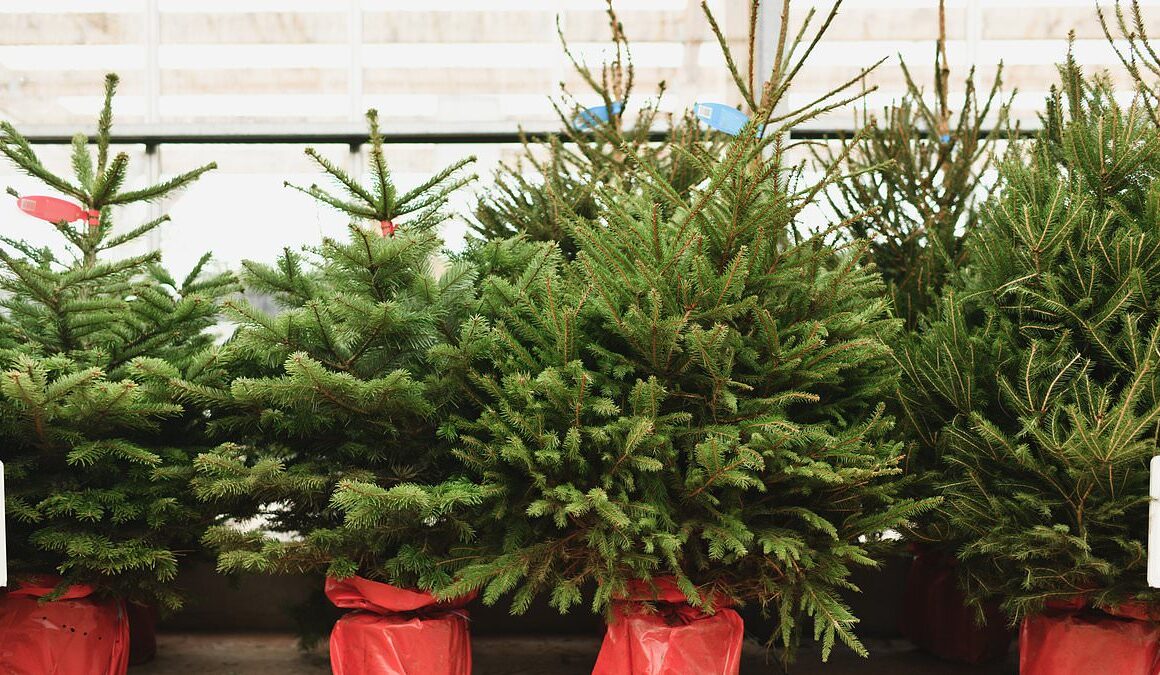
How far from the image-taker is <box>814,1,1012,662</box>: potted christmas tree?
3553mm

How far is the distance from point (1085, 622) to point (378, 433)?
232cm

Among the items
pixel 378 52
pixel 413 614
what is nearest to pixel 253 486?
pixel 413 614

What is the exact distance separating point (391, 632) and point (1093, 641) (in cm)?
221

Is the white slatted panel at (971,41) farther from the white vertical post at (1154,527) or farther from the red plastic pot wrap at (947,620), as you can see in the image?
the white vertical post at (1154,527)

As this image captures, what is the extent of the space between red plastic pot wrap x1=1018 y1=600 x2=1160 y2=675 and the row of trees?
0.19m

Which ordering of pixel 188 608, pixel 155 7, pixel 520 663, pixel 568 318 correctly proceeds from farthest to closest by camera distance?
pixel 155 7, pixel 188 608, pixel 520 663, pixel 568 318

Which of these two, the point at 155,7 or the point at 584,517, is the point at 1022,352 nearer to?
the point at 584,517

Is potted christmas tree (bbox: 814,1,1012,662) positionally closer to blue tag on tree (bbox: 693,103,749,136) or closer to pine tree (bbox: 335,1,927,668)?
blue tag on tree (bbox: 693,103,749,136)

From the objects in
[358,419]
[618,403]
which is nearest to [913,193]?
[618,403]

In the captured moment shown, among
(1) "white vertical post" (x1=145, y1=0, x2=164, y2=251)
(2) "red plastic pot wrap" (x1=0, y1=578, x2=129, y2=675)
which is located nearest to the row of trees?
(2) "red plastic pot wrap" (x1=0, y1=578, x2=129, y2=675)

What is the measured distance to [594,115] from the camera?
150 inches

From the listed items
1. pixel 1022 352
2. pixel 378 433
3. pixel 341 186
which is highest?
pixel 341 186

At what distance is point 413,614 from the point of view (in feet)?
9.19

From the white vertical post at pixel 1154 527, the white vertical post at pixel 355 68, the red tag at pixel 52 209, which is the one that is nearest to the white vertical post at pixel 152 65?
the white vertical post at pixel 355 68
